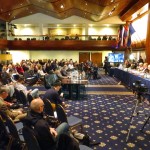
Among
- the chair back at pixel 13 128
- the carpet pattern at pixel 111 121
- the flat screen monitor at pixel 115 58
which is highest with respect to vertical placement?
the flat screen monitor at pixel 115 58

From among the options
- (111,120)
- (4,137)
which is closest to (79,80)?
(111,120)

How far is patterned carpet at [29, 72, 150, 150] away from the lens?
3.96 metres

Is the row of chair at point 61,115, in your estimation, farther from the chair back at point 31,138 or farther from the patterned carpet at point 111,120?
the chair back at point 31,138

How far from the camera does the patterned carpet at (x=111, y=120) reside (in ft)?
13.0

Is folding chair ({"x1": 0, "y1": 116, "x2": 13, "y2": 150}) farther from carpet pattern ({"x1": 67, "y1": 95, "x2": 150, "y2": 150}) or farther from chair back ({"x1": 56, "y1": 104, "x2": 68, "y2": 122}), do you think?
carpet pattern ({"x1": 67, "y1": 95, "x2": 150, "y2": 150})

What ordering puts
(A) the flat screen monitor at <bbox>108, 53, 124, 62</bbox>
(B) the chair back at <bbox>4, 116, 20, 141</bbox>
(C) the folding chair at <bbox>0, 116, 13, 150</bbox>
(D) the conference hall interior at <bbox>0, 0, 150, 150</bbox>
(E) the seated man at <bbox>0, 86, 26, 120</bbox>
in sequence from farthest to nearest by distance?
(A) the flat screen monitor at <bbox>108, 53, 124, 62</bbox>, (D) the conference hall interior at <bbox>0, 0, 150, 150</bbox>, (E) the seated man at <bbox>0, 86, 26, 120</bbox>, (C) the folding chair at <bbox>0, 116, 13, 150</bbox>, (B) the chair back at <bbox>4, 116, 20, 141</bbox>

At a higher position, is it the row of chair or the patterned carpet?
the row of chair

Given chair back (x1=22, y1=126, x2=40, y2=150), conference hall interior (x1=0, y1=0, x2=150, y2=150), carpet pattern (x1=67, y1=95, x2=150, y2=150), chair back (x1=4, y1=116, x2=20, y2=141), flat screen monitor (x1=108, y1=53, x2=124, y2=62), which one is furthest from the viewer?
flat screen monitor (x1=108, y1=53, x2=124, y2=62)

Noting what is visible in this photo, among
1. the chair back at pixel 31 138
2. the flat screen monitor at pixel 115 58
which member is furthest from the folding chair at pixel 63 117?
the flat screen monitor at pixel 115 58

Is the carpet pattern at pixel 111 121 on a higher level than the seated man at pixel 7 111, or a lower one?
lower

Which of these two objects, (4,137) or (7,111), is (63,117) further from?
(4,137)

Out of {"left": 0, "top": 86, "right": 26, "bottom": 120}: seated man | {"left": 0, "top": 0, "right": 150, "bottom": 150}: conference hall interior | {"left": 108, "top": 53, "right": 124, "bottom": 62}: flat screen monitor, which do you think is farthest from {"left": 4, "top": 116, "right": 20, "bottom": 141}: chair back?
{"left": 108, "top": 53, "right": 124, "bottom": 62}: flat screen monitor

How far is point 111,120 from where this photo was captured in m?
5.26

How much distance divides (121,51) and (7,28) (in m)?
12.2
